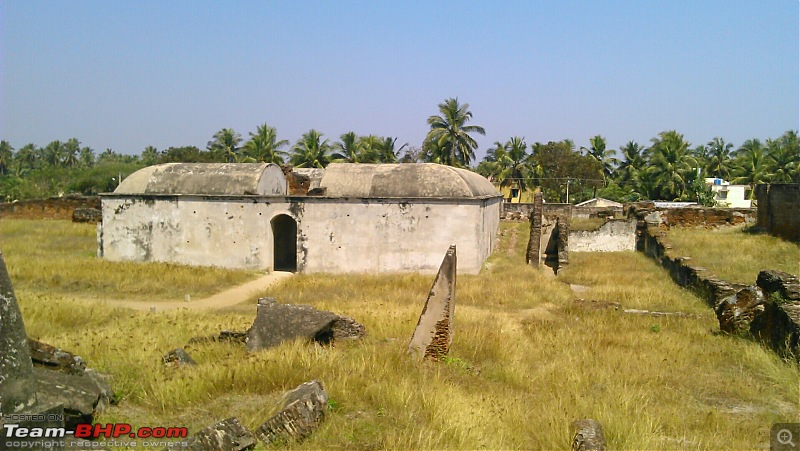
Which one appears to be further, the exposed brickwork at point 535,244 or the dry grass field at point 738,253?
the exposed brickwork at point 535,244

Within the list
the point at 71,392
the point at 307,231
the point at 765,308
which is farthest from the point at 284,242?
the point at 71,392

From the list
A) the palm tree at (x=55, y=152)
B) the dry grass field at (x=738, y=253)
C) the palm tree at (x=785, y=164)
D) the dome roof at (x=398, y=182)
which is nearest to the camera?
the dry grass field at (x=738, y=253)

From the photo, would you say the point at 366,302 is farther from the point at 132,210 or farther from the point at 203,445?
the point at 132,210

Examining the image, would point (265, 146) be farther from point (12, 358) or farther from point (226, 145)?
point (12, 358)

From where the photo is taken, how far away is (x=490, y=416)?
5.49 meters

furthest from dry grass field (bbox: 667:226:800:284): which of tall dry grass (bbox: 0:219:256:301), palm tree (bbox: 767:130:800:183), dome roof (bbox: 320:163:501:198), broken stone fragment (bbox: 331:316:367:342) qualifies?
palm tree (bbox: 767:130:800:183)

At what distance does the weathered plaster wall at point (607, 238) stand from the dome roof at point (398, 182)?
290 inches

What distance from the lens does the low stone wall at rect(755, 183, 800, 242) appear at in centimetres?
1972

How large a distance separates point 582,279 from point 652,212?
12760 mm

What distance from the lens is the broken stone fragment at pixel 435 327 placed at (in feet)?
25.1

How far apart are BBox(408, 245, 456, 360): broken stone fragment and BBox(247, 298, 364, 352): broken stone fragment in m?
1.27

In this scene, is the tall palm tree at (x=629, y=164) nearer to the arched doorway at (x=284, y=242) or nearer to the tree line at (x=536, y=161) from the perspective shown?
the tree line at (x=536, y=161)

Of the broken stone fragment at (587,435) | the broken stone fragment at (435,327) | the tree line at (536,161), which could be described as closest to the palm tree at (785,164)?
the tree line at (536,161)

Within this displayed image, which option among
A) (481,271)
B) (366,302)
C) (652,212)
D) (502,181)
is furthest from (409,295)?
(502,181)
